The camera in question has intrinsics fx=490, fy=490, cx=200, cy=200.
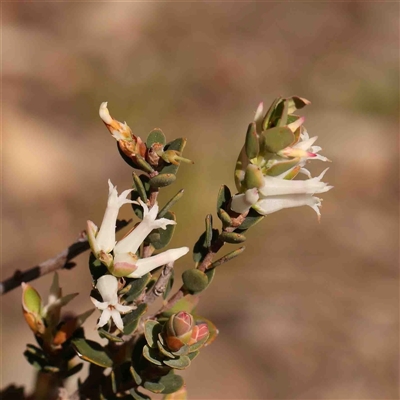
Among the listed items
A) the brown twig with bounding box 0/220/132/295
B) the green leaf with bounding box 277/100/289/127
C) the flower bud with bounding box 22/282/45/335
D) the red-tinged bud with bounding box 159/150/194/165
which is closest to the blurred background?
the brown twig with bounding box 0/220/132/295

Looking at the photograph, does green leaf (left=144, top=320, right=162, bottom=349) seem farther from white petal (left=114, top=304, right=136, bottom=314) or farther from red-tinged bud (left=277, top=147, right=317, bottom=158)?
red-tinged bud (left=277, top=147, right=317, bottom=158)

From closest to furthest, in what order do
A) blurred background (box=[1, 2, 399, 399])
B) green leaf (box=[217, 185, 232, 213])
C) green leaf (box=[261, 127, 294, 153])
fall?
green leaf (box=[261, 127, 294, 153])
green leaf (box=[217, 185, 232, 213])
blurred background (box=[1, 2, 399, 399])

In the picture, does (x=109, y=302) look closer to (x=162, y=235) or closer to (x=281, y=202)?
(x=162, y=235)

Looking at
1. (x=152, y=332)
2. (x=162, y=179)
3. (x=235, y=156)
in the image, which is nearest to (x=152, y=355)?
(x=152, y=332)

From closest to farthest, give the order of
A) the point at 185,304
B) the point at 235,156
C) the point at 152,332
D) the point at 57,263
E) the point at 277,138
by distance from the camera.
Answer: the point at 277,138
the point at 152,332
the point at 185,304
the point at 57,263
the point at 235,156

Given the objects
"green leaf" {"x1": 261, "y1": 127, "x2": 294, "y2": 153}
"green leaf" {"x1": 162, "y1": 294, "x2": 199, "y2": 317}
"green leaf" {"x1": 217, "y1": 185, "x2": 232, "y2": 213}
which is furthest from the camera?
"green leaf" {"x1": 162, "y1": 294, "x2": 199, "y2": 317}

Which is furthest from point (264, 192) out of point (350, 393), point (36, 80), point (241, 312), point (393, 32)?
point (393, 32)

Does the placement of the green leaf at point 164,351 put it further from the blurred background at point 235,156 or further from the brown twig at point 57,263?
the blurred background at point 235,156
